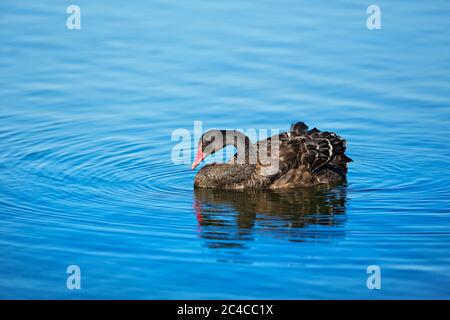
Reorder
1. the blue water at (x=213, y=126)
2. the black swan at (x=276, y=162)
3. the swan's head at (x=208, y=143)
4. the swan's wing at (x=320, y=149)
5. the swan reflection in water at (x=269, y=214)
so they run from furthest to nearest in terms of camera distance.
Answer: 1. the swan's wing at (x=320, y=149)
2. the black swan at (x=276, y=162)
3. the swan's head at (x=208, y=143)
4. the swan reflection in water at (x=269, y=214)
5. the blue water at (x=213, y=126)

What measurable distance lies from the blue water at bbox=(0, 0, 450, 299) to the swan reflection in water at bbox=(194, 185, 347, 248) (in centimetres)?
5

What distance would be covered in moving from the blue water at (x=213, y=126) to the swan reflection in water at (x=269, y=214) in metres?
0.05

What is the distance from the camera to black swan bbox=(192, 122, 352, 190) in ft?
49.3

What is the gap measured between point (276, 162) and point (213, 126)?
2.61m

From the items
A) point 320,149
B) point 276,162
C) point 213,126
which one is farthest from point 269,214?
point 213,126

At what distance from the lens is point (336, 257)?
11.4m

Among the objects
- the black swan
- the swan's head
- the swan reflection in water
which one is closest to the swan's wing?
the black swan

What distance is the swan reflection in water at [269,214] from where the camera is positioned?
40.3ft

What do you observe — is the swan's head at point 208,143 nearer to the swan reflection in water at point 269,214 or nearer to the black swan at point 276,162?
the black swan at point 276,162

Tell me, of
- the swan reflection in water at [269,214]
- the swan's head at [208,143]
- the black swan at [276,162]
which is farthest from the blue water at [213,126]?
the swan's head at [208,143]

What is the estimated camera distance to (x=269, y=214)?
13.5m
